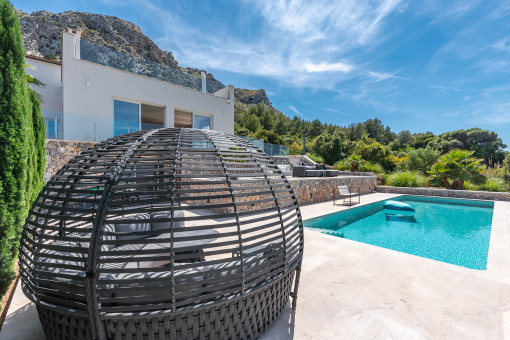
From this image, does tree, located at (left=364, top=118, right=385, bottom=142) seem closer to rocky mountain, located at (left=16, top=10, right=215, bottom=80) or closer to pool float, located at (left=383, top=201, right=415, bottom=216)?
rocky mountain, located at (left=16, top=10, right=215, bottom=80)

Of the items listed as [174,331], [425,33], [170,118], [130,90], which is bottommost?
[174,331]

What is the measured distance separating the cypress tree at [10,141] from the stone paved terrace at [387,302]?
Answer: 2.66 ft

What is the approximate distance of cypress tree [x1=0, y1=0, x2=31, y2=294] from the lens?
3047 mm

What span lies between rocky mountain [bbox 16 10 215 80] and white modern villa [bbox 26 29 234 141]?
4476cm

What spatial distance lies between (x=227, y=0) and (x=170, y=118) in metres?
8.88

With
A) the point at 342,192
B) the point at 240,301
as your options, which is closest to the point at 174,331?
the point at 240,301

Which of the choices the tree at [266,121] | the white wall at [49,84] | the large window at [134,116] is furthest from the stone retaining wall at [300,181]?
the tree at [266,121]

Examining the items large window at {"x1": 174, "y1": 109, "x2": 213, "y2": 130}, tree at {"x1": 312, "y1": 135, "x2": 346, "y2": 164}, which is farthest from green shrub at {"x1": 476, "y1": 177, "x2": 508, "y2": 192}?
large window at {"x1": 174, "y1": 109, "x2": 213, "y2": 130}

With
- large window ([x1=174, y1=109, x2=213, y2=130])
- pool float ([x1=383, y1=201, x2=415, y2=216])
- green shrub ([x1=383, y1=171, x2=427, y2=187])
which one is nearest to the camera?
pool float ([x1=383, y1=201, x2=415, y2=216])

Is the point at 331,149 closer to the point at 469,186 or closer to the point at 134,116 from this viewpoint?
the point at 469,186

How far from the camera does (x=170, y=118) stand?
1413cm

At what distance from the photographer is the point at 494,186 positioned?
1387 cm

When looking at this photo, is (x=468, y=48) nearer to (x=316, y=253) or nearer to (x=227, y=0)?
(x=227, y=0)

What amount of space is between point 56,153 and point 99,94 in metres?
4.08
